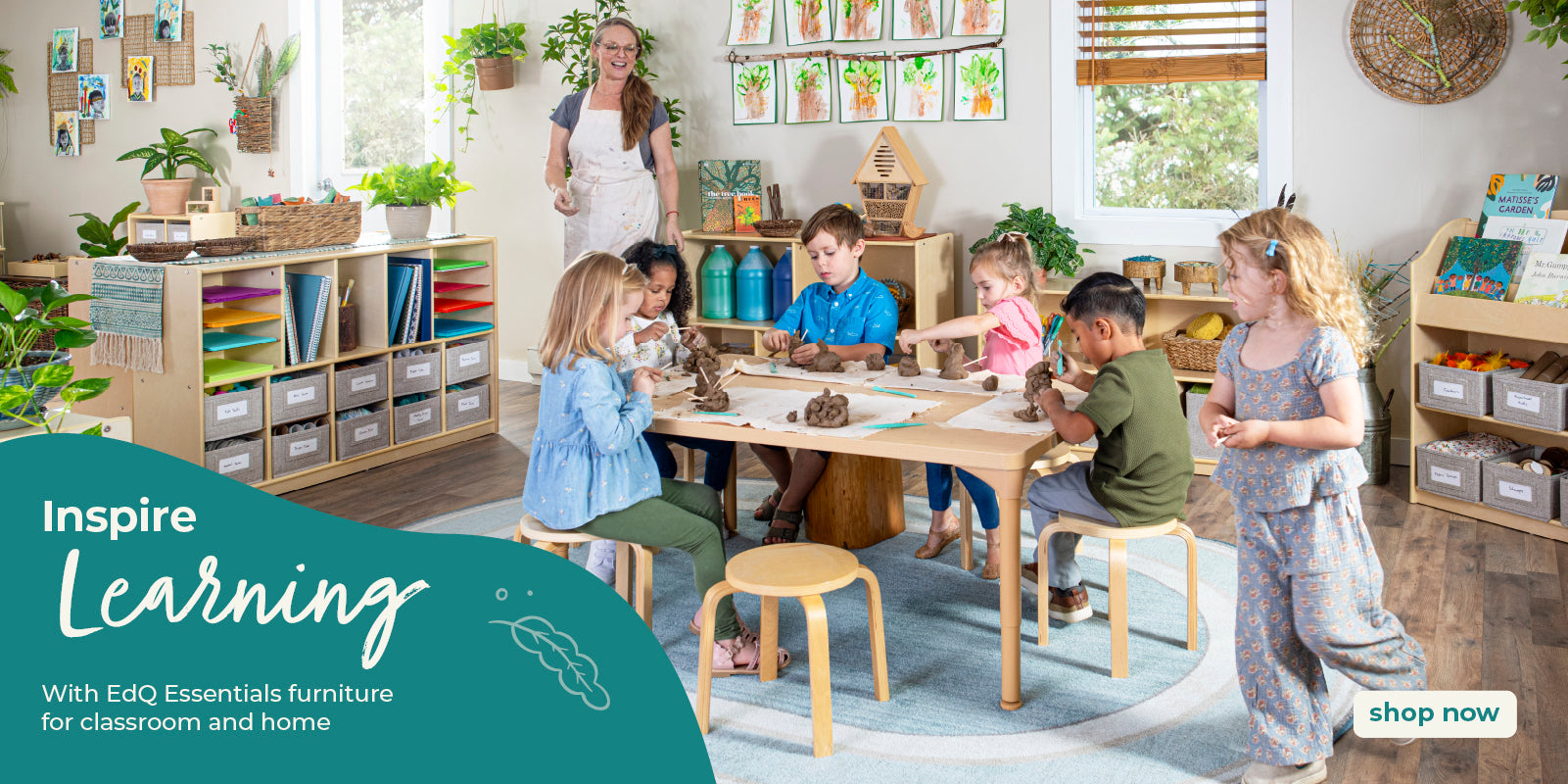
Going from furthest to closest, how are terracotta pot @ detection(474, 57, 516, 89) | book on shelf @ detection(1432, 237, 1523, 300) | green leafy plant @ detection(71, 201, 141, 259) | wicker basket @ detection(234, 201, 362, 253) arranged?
green leafy plant @ detection(71, 201, 141, 259)
terracotta pot @ detection(474, 57, 516, 89)
wicker basket @ detection(234, 201, 362, 253)
book on shelf @ detection(1432, 237, 1523, 300)

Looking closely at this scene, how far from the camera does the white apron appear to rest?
475 cm

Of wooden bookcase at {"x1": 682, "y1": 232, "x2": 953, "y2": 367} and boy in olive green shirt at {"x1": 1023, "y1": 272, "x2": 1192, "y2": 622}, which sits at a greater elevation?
wooden bookcase at {"x1": 682, "y1": 232, "x2": 953, "y2": 367}

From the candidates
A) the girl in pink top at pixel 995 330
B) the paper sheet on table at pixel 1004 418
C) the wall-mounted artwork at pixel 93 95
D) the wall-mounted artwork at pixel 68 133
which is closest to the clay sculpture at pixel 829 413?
the paper sheet on table at pixel 1004 418

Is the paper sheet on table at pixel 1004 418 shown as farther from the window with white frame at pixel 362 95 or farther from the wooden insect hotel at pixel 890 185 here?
the window with white frame at pixel 362 95

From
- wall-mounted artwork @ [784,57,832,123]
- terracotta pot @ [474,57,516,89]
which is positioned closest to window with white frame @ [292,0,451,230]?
terracotta pot @ [474,57,516,89]

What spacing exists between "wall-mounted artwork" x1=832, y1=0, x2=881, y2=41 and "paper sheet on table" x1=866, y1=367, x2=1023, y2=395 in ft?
7.78

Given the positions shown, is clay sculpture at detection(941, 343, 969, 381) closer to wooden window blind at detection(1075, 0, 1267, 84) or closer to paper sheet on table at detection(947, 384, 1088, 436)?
paper sheet on table at detection(947, 384, 1088, 436)

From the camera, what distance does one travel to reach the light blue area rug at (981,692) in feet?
7.63

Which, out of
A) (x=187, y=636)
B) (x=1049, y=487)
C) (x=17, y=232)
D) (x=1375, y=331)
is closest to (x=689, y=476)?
(x=1049, y=487)

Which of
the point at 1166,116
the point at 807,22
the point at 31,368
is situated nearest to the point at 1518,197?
the point at 1166,116

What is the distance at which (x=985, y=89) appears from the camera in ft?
16.2

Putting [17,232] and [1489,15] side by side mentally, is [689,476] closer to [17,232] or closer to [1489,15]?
[1489,15]

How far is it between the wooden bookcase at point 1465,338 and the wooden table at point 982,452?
1.99 metres

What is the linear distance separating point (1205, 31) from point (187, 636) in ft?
13.0
